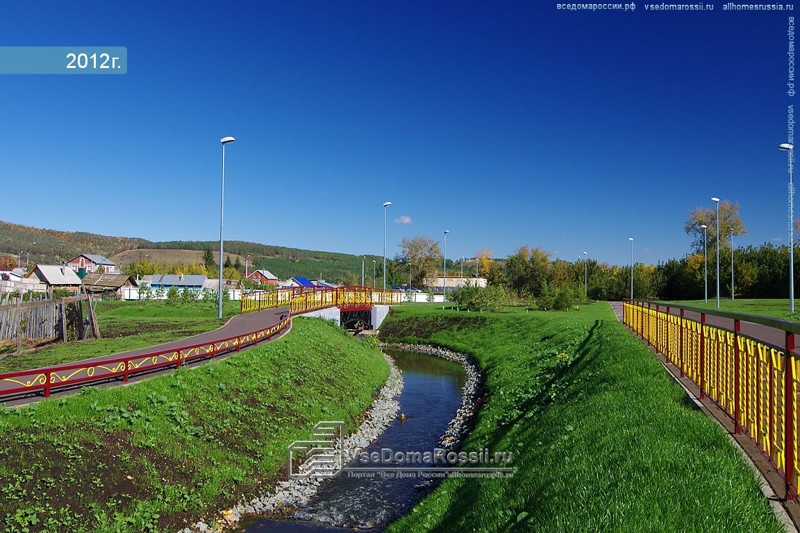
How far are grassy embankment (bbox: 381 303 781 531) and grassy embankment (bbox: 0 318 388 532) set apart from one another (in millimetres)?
4359

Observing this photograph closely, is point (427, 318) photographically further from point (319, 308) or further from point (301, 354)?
point (301, 354)

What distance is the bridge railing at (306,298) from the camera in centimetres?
3862

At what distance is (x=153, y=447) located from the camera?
11.1 meters

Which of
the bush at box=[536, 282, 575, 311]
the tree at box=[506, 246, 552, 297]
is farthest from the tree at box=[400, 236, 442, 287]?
the bush at box=[536, 282, 575, 311]

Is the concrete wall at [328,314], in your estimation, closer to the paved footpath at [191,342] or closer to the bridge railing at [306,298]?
the bridge railing at [306,298]

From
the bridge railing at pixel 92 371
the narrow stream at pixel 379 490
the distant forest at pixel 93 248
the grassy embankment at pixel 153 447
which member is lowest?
the narrow stream at pixel 379 490

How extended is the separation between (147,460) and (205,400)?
3.48 m

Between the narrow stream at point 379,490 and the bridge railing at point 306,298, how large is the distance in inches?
735

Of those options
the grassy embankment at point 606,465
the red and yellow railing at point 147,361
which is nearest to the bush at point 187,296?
the red and yellow railing at point 147,361

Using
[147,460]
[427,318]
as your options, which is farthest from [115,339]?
[427,318]

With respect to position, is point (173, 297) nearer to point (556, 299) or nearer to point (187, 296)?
point (187, 296)

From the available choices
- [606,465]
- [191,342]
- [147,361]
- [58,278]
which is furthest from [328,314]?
[606,465]

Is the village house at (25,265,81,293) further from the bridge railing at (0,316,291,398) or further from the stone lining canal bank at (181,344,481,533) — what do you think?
the stone lining canal bank at (181,344,481,533)

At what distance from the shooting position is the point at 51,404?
436 inches
